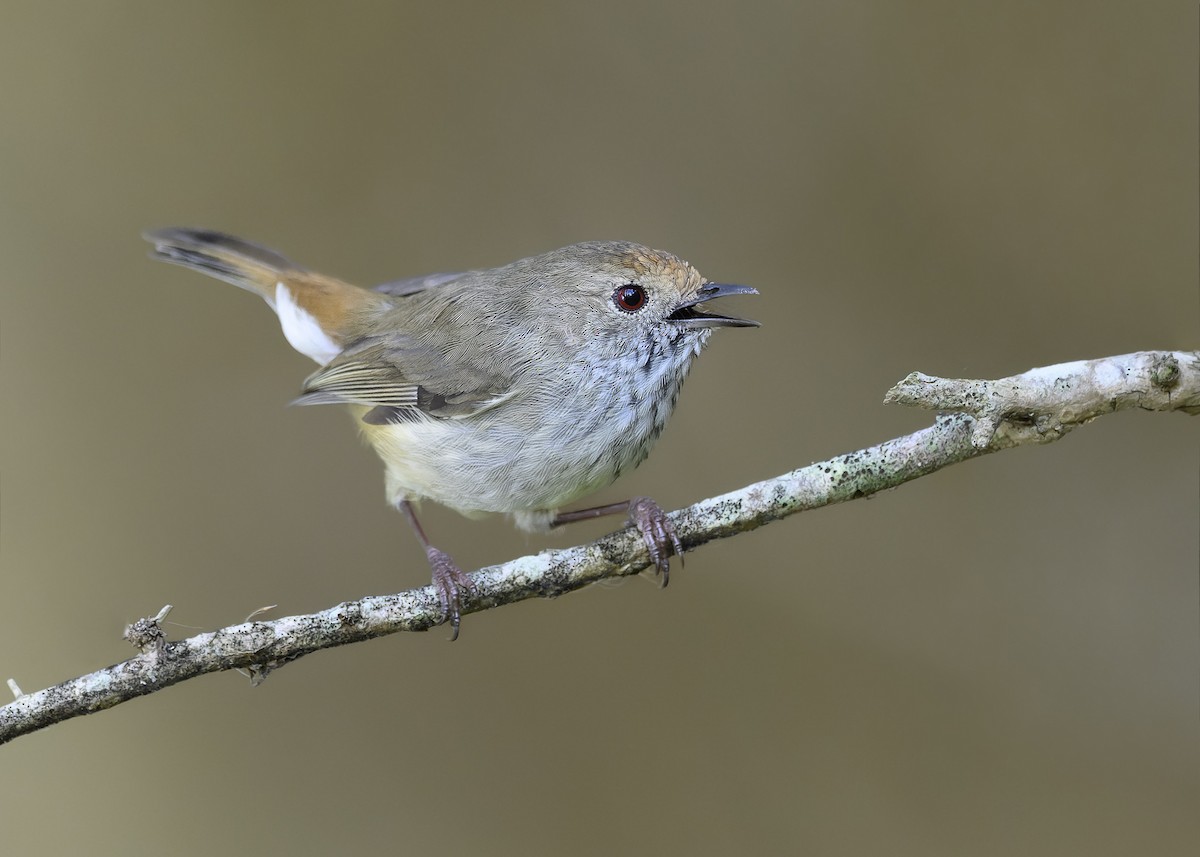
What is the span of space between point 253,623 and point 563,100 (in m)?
4.47

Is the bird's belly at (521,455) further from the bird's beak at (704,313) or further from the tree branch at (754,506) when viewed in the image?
the tree branch at (754,506)

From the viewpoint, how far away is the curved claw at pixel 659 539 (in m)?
3.39

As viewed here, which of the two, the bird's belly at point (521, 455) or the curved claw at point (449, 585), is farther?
the bird's belly at point (521, 455)

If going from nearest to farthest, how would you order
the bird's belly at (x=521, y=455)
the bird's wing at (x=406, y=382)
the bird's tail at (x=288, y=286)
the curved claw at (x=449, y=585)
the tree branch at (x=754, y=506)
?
1. the tree branch at (x=754, y=506)
2. the curved claw at (x=449, y=585)
3. the bird's belly at (x=521, y=455)
4. the bird's wing at (x=406, y=382)
5. the bird's tail at (x=288, y=286)

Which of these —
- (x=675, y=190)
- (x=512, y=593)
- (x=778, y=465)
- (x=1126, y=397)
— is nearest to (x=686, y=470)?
(x=778, y=465)

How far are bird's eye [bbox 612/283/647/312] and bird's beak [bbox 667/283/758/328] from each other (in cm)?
13

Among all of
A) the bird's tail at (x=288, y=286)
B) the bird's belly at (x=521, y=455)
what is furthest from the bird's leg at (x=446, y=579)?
the bird's tail at (x=288, y=286)

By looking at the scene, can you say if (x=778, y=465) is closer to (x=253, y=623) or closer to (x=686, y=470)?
(x=686, y=470)

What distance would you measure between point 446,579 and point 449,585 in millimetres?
160

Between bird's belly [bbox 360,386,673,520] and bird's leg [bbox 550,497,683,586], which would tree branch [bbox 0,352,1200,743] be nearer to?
bird's leg [bbox 550,497,683,586]

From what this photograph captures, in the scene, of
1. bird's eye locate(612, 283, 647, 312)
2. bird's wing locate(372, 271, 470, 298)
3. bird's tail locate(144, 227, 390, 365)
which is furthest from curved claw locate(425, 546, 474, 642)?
bird's wing locate(372, 271, 470, 298)

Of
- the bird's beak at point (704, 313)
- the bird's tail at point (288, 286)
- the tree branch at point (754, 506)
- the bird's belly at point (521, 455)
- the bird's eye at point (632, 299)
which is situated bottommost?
the tree branch at point (754, 506)

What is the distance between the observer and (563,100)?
6410mm

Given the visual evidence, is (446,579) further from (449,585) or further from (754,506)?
(754,506)
